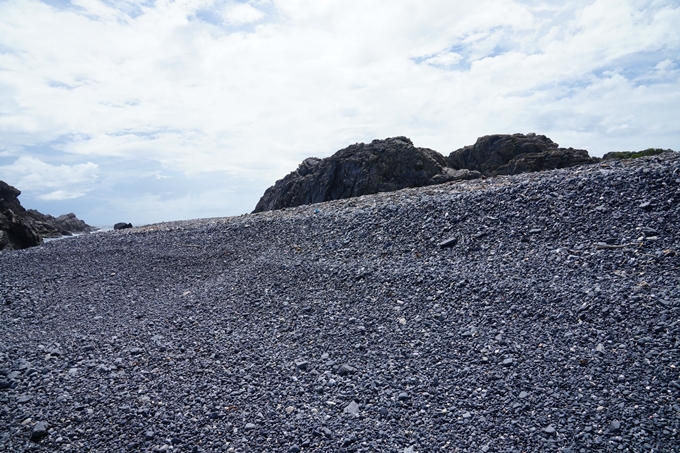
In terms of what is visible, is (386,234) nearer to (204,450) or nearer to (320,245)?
(320,245)

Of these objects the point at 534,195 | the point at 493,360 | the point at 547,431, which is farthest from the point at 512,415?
the point at 534,195

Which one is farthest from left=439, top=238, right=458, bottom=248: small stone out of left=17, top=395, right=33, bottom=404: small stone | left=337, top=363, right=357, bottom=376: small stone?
left=17, top=395, right=33, bottom=404: small stone

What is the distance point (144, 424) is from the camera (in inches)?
187

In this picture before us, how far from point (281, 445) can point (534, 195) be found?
7305 mm

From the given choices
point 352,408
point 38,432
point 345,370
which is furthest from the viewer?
point 345,370

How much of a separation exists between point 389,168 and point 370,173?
96 centimetres

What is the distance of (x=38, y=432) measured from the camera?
4.64m

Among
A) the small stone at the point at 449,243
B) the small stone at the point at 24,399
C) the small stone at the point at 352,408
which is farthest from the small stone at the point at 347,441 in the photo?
the small stone at the point at 449,243

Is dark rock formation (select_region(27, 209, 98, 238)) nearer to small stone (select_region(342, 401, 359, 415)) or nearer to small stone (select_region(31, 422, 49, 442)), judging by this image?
small stone (select_region(31, 422, 49, 442))

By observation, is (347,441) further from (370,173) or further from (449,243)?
(370,173)

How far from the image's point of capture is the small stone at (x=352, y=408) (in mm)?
4702

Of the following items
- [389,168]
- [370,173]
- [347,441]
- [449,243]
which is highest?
[389,168]

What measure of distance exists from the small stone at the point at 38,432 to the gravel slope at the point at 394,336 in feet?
0.10

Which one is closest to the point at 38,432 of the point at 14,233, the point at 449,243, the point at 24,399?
the point at 24,399
